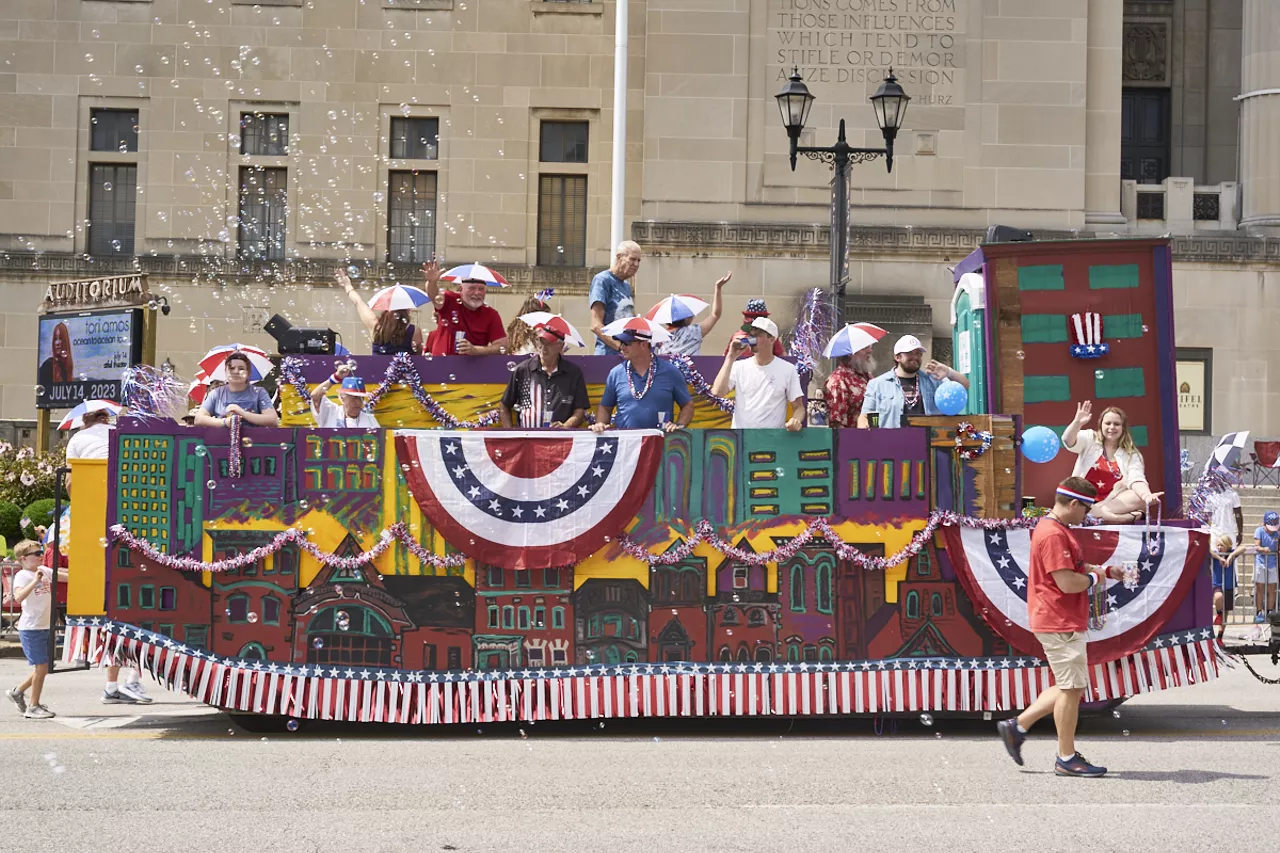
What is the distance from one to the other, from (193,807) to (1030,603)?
484 centimetres

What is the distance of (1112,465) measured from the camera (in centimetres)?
1123

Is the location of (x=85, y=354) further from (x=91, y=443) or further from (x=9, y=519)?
(x=91, y=443)

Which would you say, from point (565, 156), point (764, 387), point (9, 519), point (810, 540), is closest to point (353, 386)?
point (764, 387)

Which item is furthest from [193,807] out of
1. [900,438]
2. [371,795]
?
[900,438]

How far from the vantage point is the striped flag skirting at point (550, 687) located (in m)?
10.6

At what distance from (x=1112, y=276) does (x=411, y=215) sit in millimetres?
17979

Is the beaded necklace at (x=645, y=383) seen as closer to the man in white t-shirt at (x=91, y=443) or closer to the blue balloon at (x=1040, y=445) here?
the blue balloon at (x=1040, y=445)

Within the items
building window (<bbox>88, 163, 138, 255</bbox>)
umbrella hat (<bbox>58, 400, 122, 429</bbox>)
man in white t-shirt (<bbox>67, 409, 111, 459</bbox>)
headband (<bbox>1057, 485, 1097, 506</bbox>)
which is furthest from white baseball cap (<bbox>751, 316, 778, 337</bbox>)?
building window (<bbox>88, 163, 138, 255</bbox>)

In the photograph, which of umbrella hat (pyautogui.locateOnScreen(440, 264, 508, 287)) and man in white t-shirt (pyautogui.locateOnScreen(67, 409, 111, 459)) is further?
umbrella hat (pyautogui.locateOnScreen(440, 264, 508, 287))

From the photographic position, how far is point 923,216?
25.7m

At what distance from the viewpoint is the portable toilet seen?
11.9 meters

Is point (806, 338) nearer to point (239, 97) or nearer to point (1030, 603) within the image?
point (1030, 603)

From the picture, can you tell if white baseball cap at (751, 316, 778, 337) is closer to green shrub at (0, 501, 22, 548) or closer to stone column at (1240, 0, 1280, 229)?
green shrub at (0, 501, 22, 548)

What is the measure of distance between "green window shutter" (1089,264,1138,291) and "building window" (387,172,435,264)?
17641mm
